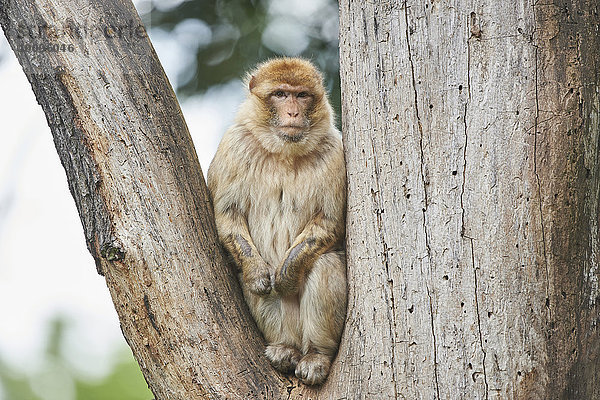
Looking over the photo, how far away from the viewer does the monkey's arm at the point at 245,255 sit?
4422 millimetres

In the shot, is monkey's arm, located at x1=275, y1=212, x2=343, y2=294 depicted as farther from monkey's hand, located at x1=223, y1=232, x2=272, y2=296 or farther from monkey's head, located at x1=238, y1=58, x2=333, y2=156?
monkey's head, located at x1=238, y1=58, x2=333, y2=156

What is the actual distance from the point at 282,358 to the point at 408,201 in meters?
1.40

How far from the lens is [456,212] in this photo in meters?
3.34

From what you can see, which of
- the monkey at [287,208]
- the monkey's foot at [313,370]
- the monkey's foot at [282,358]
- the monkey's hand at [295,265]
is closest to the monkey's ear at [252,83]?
the monkey at [287,208]

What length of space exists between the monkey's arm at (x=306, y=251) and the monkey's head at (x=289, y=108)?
1.96 feet

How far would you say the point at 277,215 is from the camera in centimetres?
471

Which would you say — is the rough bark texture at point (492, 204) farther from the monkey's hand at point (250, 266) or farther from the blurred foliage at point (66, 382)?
the blurred foliage at point (66, 382)

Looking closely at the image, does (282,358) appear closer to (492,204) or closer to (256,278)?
(256,278)

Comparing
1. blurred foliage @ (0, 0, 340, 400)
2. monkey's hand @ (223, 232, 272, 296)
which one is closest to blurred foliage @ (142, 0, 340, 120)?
blurred foliage @ (0, 0, 340, 400)

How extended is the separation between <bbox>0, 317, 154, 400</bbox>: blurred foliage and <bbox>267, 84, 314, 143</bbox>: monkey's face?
5.46 meters

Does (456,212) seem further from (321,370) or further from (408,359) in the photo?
(321,370)

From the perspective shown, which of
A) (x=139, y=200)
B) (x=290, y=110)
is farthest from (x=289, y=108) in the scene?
(x=139, y=200)

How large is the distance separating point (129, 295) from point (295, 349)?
121cm

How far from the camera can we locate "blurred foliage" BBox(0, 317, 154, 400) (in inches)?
355
